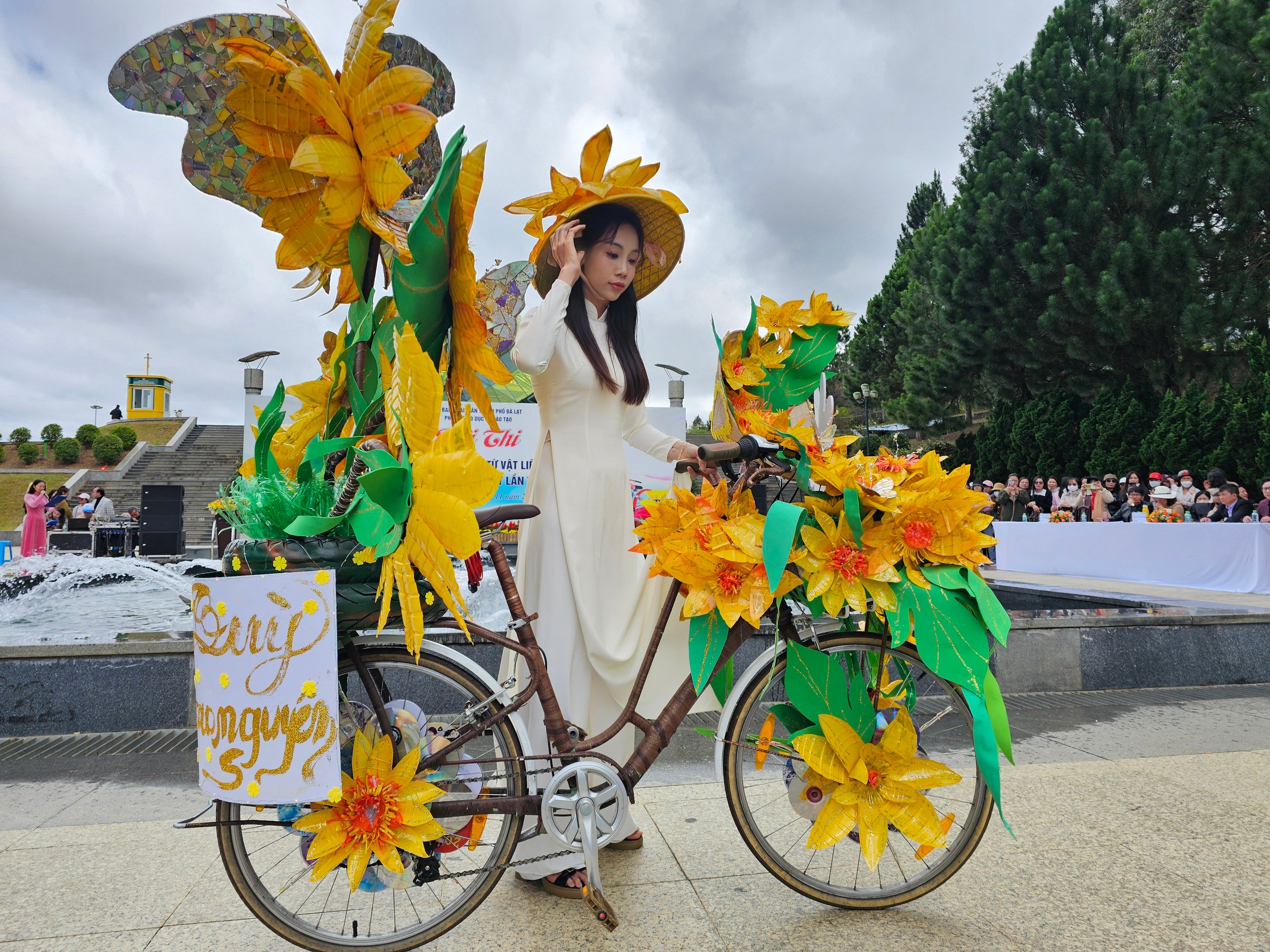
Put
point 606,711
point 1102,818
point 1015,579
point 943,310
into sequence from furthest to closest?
point 943,310 → point 1015,579 → point 1102,818 → point 606,711

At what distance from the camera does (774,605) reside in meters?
1.90

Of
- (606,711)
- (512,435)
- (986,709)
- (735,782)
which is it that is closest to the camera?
(986,709)

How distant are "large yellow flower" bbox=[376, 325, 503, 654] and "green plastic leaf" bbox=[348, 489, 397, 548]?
0.11ft

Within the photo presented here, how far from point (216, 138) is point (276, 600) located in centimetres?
112

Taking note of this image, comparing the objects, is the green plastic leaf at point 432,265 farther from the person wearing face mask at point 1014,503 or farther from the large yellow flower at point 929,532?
the person wearing face mask at point 1014,503

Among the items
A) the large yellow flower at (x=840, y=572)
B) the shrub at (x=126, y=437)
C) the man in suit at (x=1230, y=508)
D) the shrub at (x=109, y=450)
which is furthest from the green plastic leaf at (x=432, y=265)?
the shrub at (x=126, y=437)

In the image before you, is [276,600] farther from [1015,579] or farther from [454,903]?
[1015,579]

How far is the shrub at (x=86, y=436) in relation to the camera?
36.5 m

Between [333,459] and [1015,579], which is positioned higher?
[333,459]

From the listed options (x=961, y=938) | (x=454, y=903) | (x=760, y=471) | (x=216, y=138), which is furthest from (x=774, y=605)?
(x=216, y=138)

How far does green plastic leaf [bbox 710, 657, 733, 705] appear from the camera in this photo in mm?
2037

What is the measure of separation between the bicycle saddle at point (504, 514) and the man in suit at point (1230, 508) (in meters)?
10.7

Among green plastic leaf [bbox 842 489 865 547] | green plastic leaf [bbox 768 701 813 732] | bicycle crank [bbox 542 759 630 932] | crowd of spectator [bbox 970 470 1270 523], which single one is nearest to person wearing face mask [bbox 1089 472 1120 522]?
crowd of spectator [bbox 970 470 1270 523]

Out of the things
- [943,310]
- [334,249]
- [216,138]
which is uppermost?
[943,310]
